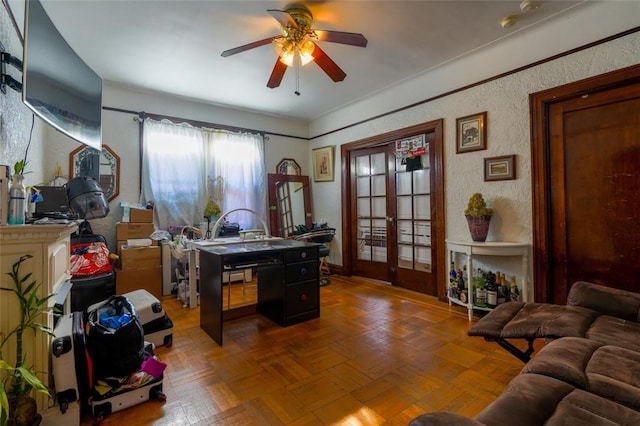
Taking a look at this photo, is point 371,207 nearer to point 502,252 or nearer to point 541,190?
point 502,252

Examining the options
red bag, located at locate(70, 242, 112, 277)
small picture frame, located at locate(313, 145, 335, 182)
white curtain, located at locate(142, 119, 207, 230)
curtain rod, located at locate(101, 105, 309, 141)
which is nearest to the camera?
red bag, located at locate(70, 242, 112, 277)

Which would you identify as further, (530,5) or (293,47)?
(293,47)

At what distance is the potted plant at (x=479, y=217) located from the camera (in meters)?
2.88

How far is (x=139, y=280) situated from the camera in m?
3.44

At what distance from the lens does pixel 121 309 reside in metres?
2.02

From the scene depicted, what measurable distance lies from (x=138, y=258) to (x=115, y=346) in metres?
2.03

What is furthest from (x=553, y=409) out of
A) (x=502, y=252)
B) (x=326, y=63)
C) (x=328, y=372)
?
(x=326, y=63)

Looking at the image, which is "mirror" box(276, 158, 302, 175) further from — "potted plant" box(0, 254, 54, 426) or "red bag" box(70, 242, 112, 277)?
"potted plant" box(0, 254, 54, 426)

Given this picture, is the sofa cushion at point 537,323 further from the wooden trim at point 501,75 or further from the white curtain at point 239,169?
the white curtain at point 239,169

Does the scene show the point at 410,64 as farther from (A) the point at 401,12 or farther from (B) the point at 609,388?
(B) the point at 609,388

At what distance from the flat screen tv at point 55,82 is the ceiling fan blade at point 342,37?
1.70 m

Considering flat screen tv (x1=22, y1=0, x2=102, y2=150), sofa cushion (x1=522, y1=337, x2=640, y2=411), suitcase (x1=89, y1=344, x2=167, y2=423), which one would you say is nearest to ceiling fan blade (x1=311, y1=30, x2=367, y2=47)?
flat screen tv (x1=22, y1=0, x2=102, y2=150)

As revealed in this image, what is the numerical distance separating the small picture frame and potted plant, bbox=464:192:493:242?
2571 mm

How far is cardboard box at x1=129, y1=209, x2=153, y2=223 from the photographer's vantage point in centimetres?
366
